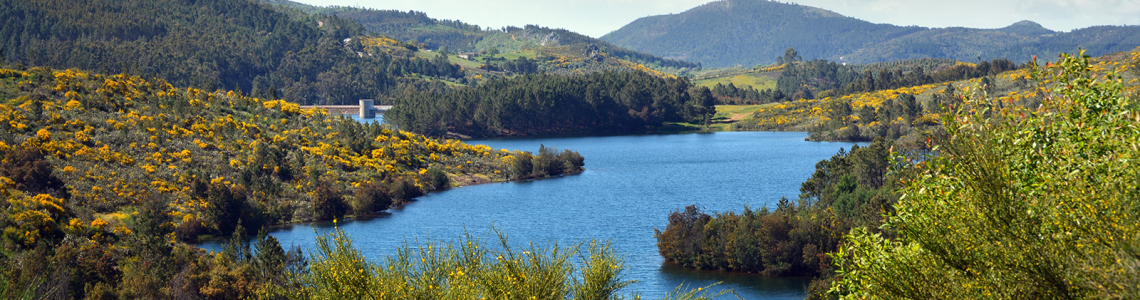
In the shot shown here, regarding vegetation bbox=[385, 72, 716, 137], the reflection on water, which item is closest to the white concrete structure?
vegetation bbox=[385, 72, 716, 137]

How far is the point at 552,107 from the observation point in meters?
150

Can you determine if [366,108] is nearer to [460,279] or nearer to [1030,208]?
[460,279]

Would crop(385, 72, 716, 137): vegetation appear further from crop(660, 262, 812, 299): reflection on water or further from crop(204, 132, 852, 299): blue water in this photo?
crop(660, 262, 812, 299): reflection on water

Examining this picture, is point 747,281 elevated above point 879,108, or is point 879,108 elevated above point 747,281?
point 879,108

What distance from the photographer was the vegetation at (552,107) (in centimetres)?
14138

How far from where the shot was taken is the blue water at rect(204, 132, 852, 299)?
4069 centimetres

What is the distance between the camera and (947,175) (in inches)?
463

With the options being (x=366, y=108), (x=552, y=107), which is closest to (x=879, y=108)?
(x=552, y=107)

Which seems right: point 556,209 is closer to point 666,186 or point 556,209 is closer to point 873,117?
point 666,186

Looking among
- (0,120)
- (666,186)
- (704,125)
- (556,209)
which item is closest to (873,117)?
(704,125)

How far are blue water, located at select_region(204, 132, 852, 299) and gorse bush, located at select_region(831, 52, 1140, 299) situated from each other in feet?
39.9

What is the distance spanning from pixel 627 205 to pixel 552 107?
88.9 meters

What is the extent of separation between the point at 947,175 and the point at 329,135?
6442cm

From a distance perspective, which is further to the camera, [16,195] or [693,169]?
[693,169]
